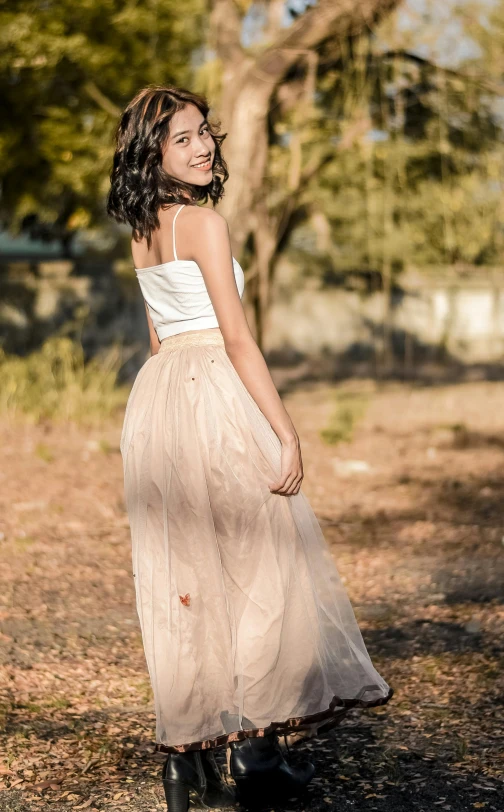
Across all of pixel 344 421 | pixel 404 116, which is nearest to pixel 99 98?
pixel 404 116

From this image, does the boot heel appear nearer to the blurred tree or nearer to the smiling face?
the smiling face

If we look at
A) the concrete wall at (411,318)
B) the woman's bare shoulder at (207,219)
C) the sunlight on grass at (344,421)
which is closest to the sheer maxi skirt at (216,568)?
the woman's bare shoulder at (207,219)

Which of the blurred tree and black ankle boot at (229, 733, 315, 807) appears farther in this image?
the blurred tree

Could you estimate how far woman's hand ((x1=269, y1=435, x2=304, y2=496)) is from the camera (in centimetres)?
284

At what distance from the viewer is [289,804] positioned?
9.84ft

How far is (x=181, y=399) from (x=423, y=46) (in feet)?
26.4

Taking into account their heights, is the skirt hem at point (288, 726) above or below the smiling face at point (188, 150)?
below

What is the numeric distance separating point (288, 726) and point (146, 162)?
1.51 meters

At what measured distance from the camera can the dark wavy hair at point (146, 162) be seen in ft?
9.48

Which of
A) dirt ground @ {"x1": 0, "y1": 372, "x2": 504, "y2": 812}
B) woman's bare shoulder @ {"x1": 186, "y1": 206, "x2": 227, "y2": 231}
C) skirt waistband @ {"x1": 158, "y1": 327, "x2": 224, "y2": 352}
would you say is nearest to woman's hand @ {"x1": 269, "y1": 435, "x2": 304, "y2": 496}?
skirt waistband @ {"x1": 158, "y1": 327, "x2": 224, "y2": 352}

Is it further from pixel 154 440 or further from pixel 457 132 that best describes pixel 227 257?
pixel 457 132

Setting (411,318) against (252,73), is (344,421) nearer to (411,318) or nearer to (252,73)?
(252,73)

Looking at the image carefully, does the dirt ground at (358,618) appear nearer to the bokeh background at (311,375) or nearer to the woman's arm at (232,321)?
the bokeh background at (311,375)

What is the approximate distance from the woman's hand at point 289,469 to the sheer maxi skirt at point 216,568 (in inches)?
1.4
